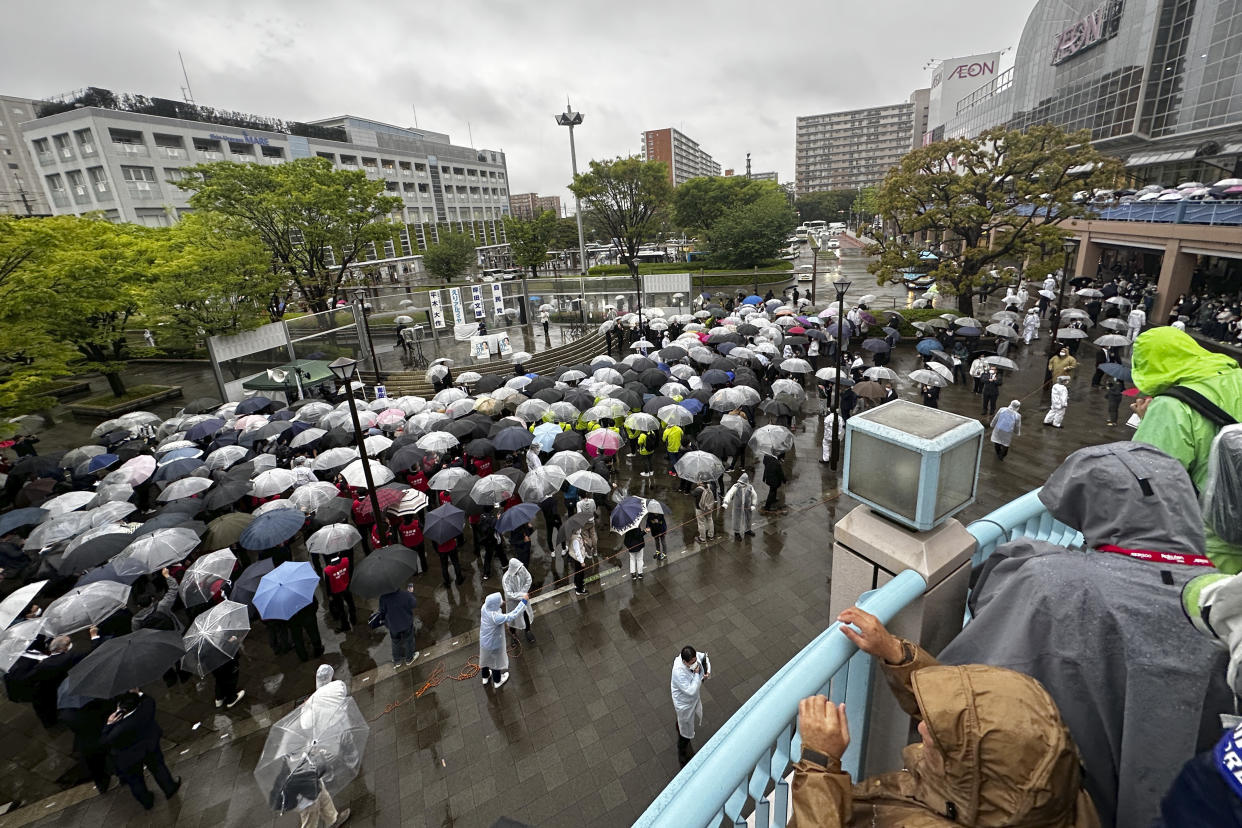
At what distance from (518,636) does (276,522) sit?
4373 mm

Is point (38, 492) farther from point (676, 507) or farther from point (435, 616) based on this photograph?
point (676, 507)

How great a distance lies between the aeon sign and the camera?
37969 mm

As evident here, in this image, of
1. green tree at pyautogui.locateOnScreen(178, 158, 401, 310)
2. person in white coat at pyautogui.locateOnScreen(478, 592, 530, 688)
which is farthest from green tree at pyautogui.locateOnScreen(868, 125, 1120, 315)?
green tree at pyautogui.locateOnScreen(178, 158, 401, 310)

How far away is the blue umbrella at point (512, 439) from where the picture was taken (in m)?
12.0

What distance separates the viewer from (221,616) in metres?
7.10

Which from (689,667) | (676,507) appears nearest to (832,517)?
(676,507)

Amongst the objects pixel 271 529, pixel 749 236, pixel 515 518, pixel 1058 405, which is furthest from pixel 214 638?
pixel 749 236

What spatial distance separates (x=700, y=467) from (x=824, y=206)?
110 m

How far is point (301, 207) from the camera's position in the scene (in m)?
Result: 27.2

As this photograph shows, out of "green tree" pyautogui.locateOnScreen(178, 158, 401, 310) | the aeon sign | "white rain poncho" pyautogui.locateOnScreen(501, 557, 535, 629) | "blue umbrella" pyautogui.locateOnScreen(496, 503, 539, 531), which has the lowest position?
"white rain poncho" pyautogui.locateOnScreen(501, 557, 535, 629)

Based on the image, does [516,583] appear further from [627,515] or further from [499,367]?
[499,367]

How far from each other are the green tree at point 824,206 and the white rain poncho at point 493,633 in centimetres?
11151

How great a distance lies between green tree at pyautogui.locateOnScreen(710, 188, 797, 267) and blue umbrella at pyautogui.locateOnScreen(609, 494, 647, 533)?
37.1m

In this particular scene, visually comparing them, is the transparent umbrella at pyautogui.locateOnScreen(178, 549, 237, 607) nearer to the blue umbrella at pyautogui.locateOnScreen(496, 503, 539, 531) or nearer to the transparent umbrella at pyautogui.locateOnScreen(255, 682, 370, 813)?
the transparent umbrella at pyautogui.locateOnScreen(255, 682, 370, 813)
